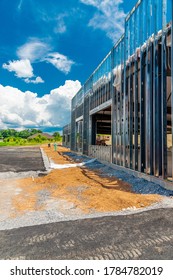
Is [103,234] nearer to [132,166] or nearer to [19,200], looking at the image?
[19,200]

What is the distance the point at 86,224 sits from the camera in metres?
4.36

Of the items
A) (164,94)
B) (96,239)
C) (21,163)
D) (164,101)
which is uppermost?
(164,94)

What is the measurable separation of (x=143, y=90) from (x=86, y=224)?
7209 mm

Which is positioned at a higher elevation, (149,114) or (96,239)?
(149,114)

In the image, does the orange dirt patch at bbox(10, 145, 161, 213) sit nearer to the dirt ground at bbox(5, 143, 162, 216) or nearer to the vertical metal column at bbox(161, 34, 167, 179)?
the dirt ground at bbox(5, 143, 162, 216)

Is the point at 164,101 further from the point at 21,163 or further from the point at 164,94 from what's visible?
the point at 21,163

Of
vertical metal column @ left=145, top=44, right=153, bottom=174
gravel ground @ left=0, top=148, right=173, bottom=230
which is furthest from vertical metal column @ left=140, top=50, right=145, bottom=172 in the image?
gravel ground @ left=0, top=148, right=173, bottom=230

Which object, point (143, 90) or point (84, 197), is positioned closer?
point (84, 197)

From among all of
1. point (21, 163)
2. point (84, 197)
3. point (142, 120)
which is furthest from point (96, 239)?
point (21, 163)

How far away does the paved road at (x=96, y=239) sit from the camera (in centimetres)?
314

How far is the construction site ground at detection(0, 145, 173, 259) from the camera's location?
10.6ft
